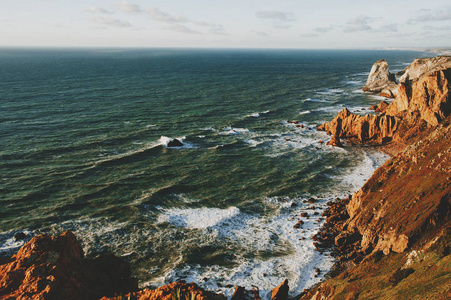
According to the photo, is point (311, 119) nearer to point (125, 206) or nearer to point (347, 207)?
point (347, 207)

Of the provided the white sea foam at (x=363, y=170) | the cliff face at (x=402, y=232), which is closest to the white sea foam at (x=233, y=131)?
the white sea foam at (x=363, y=170)

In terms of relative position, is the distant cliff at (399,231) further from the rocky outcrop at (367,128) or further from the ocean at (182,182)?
the rocky outcrop at (367,128)

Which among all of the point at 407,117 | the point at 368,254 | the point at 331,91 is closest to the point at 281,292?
the point at 368,254

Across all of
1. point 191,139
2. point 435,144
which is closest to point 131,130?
point 191,139

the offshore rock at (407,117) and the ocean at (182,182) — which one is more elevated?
the offshore rock at (407,117)

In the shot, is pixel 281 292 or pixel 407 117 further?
pixel 407 117

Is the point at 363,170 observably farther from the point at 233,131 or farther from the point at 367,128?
the point at 233,131
